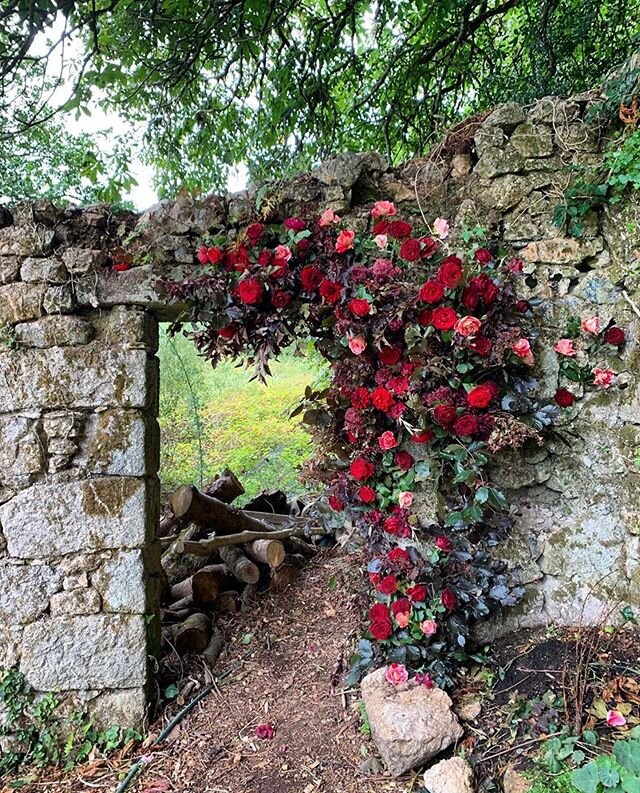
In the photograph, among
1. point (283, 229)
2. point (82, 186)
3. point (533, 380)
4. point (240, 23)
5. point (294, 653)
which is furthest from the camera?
point (82, 186)

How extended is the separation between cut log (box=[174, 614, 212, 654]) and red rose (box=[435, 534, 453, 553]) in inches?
56.6

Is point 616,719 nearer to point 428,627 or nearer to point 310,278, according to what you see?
point 428,627

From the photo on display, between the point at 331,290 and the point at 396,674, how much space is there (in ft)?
5.30

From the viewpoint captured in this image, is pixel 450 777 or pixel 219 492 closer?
pixel 450 777

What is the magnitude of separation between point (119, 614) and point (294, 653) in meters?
0.98

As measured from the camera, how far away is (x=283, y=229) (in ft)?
7.41

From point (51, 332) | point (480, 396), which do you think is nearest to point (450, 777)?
point (480, 396)

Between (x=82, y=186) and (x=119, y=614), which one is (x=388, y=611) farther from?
(x=82, y=186)

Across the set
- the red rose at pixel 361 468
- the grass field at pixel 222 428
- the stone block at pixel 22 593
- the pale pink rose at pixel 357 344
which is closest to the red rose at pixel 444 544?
the red rose at pixel 361 468

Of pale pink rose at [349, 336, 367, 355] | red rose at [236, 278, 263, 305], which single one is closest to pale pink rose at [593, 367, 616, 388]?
pale pink rose at [349, 336, 367, 355]

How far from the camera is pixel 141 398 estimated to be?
7.55 ft

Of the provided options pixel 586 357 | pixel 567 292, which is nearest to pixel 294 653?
pixel 586 357

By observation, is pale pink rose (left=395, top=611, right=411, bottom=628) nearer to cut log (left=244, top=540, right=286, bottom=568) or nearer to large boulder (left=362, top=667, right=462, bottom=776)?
large boulder (left=362, top=667, right=462, bottom=776)

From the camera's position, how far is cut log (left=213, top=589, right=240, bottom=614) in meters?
3.03
